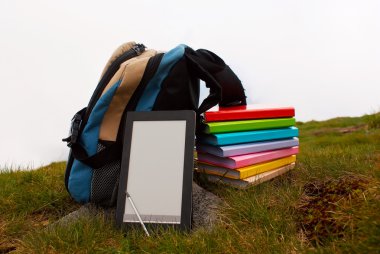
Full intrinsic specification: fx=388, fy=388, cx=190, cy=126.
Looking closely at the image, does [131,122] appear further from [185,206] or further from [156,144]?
[185,206]

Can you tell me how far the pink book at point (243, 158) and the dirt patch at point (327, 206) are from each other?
518 mm

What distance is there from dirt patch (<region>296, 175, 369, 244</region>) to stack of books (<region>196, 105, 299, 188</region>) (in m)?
0.52

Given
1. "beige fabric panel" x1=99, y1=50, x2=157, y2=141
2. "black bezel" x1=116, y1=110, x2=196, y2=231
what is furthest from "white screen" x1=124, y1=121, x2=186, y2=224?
"beige fabric panel" x1=99, y1=50, x2=157, y2=141

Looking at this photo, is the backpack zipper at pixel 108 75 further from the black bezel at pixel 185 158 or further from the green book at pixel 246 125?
the green book at pixel 246 125

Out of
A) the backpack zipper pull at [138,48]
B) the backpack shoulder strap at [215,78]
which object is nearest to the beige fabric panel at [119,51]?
the backpack zipper pull at [138,48]

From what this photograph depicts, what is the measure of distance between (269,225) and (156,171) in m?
0.87

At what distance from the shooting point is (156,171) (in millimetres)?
2707

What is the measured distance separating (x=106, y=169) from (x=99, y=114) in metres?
0.42

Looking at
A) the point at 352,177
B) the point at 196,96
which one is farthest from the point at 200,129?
the point at 352,177

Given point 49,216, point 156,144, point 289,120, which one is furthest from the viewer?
point 289,120

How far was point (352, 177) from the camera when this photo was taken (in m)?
2.62

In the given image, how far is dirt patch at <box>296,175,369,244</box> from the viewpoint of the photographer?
6.68ft

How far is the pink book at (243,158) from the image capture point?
2.97 m

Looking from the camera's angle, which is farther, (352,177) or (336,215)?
(352,177)
